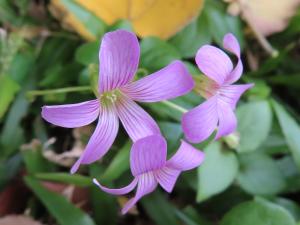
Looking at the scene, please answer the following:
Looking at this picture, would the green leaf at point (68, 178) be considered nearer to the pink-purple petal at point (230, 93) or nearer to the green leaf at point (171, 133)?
the green leaf at point (171, 133)

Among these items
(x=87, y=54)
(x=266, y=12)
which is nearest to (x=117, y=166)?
(x=87, y=54)

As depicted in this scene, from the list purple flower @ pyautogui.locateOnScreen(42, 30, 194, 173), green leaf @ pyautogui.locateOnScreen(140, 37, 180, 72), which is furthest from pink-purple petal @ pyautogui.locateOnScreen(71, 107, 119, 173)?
green leaf @ pyautogui.locateOnScreen(140, 37, 180, 72)

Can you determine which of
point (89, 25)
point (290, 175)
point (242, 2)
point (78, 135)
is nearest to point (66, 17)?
point (89, 25)

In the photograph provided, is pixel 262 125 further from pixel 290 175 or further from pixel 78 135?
pixel 78 135

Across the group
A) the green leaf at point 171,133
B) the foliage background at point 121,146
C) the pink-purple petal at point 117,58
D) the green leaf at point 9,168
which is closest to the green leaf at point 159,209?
the foliage background at point 121,146

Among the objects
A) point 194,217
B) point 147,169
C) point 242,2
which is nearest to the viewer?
point 147,169

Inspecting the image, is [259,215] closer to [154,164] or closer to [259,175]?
[259,175]
